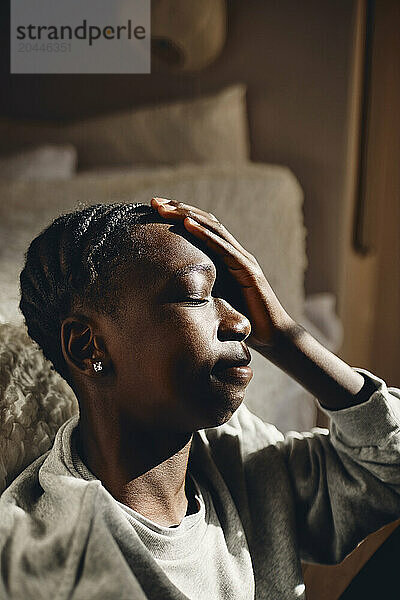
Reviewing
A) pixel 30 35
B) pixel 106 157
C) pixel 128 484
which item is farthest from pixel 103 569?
pixel 106 157

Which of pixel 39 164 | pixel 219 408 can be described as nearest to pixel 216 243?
pixel 219 408

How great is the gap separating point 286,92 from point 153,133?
0.33m

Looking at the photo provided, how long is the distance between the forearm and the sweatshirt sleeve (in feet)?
0.05

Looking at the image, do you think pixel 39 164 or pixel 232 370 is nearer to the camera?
pixel 232 370

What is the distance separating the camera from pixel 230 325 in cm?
66

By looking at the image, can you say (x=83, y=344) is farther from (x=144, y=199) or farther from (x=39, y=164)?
(x=39, y=164)

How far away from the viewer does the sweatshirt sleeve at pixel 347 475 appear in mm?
773

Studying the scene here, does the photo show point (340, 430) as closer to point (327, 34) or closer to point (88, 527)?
point (88, 527)

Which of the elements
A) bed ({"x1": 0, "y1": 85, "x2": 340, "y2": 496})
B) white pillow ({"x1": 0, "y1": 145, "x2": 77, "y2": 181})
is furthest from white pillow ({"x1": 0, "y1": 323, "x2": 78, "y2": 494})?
white pillow ({"x1": 0, "y1": 145, "x2": 77, "y2": 181})

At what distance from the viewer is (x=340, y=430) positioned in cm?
A: 79

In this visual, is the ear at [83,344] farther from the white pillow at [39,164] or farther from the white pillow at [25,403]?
the white pillow at [39,164]

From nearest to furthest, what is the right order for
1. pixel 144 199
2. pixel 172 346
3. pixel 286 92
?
pixel 172 346 < pixel 144 199 < pixel 286 92

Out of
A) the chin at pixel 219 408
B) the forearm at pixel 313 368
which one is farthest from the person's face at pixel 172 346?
the forearm at pixel 313 368

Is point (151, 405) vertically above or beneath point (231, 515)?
above
